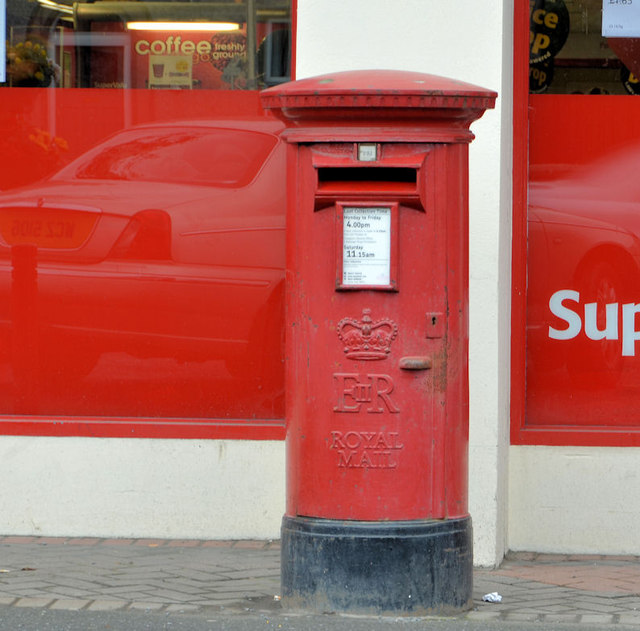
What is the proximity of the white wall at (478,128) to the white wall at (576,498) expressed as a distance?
317mm

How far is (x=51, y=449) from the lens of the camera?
21.3ft

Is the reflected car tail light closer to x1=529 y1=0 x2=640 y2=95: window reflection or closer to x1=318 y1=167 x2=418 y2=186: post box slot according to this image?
x1=318 y1=167 x2=418 y2=186: post box slot

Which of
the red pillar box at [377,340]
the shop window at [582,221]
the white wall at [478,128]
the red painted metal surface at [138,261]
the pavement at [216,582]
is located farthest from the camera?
the red painted metal surface at [138,261]

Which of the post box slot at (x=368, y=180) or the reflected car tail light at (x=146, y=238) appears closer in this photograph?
the post box slot at (x=368, y=180)

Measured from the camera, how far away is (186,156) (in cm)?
658

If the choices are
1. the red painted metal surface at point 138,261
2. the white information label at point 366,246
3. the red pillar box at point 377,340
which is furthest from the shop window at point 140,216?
the white information label at point 366,246

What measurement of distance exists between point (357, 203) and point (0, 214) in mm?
2570

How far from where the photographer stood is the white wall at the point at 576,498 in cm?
632

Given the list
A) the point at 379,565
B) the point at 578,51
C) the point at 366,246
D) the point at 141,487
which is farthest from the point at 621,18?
the point at 141,487

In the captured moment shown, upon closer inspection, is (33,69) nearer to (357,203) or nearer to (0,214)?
(0,214)

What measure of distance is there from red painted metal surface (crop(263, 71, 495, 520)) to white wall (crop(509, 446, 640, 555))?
1.41 m

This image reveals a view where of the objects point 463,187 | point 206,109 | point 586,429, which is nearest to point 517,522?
point 586,429

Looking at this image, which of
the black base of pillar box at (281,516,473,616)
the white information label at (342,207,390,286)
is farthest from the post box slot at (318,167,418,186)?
the black base of pillar box at (281,516,473,616)

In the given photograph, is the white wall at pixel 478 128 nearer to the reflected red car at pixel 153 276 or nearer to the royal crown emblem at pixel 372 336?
the reflected red car at pixel 153 276
